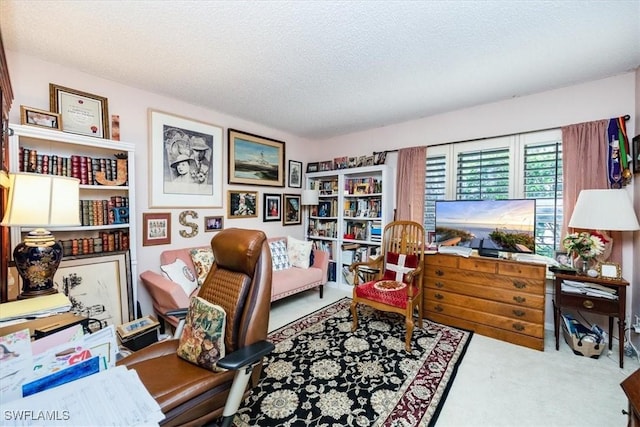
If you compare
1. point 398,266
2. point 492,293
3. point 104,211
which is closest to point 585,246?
point 492,293

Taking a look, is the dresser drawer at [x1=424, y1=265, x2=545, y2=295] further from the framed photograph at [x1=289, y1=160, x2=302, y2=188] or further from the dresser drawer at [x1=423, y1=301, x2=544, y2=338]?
the framed photograph at [x1=289, y1=160, x2=302, y2=188]

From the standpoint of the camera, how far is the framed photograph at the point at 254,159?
3.51 metres

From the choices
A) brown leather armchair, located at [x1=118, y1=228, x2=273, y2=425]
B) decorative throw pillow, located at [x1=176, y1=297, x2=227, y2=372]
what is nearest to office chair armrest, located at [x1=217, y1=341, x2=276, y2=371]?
brown leather armchair, located at [x1=118, y1=228, x2=273, y2=425]

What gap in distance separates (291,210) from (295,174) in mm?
618

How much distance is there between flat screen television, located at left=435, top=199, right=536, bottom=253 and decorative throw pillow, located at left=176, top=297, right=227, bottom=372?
2.51 meters

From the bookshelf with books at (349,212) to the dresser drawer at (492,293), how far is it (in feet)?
3.66

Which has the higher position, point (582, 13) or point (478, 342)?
point (582, 13)

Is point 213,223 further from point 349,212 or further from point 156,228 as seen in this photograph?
point 349,212

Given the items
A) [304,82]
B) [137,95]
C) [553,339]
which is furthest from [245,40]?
[553,339]

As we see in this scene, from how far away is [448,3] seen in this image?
4.88 feet

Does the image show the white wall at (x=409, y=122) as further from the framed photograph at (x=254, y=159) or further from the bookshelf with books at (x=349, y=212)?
the bookshelf with books at (x=349, y=212)

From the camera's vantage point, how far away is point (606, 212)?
6.75ft

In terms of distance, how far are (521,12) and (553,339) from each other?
2773 millimetres

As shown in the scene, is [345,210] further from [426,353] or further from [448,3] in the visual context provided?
[448,3]
